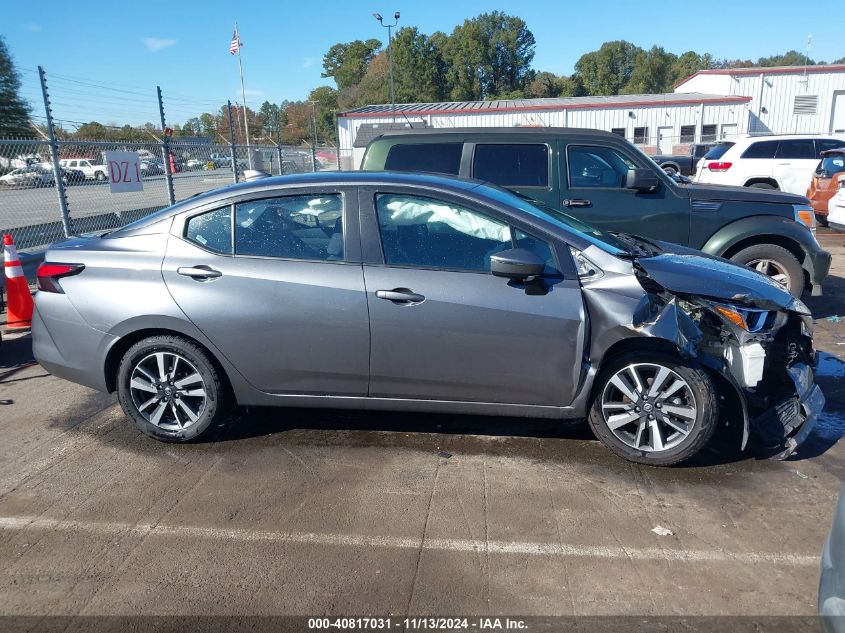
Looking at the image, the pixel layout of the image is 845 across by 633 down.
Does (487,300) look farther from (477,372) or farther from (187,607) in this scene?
(187,607)

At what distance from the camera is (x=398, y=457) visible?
4.15 m

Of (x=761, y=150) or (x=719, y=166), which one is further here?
(x=719, y=166)

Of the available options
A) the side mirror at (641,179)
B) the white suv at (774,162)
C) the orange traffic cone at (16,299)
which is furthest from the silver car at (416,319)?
the white suv at (774,162)

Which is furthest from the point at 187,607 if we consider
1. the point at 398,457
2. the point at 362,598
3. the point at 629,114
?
the point at 629,114

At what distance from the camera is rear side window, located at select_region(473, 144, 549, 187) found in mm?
6918

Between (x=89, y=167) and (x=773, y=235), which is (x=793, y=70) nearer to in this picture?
(x=773, y=235)

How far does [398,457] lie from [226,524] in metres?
1.15

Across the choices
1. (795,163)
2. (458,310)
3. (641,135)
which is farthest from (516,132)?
(641,135)

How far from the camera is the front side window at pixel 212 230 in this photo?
4277 millimetres

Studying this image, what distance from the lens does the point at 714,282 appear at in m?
4.11

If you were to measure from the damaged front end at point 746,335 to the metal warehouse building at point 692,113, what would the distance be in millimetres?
32207

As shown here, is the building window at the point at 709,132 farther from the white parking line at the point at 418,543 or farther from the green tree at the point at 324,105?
the green tree at the point at 324,105

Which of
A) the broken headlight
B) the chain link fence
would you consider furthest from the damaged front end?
the chain link fence

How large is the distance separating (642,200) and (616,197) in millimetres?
270
